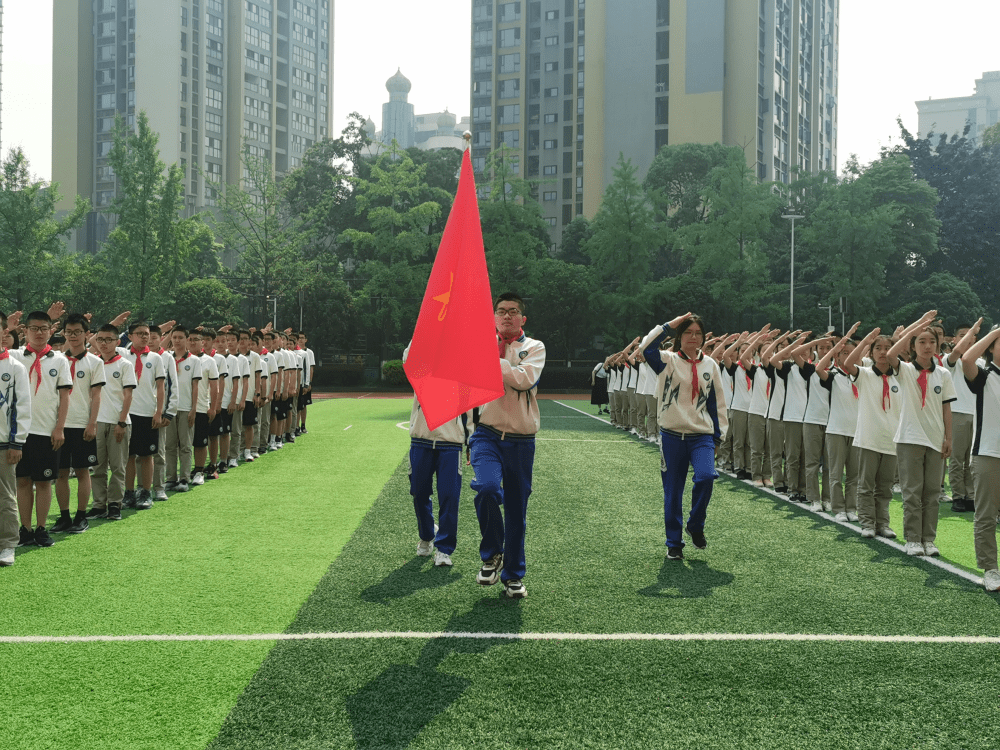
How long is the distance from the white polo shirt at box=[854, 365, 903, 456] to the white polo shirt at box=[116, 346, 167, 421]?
756 cm

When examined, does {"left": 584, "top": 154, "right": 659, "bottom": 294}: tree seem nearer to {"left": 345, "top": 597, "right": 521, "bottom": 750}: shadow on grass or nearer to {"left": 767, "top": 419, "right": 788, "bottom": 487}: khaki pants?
{"left": 767, "top": 419, "right": 788, "bottom": 487}: khaki pants

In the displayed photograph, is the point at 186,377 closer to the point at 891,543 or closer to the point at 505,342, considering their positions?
the point at 505,342

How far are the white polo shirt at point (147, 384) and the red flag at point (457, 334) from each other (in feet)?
17.1

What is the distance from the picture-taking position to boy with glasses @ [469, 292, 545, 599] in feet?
20.0

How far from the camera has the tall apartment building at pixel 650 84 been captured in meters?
69.0

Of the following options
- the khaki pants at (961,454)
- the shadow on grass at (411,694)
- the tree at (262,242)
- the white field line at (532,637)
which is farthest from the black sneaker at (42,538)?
the tree at (262,242)

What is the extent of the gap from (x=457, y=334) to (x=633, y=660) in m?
2.33

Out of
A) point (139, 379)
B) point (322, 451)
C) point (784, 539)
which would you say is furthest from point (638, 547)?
point (322, 451)

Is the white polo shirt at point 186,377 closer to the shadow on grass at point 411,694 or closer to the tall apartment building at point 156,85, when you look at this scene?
the shadow on grass at point 411,694

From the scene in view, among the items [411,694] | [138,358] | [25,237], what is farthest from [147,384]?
[25,237]

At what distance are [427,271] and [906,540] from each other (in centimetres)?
3896

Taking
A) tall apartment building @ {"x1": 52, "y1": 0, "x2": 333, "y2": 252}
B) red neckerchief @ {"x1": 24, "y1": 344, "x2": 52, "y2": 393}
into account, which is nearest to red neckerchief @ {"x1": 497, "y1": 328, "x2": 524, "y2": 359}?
red neckerchief @ {"x1": 24, "y1": 344, "x2": 52, "y2": 393}

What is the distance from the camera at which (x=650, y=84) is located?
72.8 meters

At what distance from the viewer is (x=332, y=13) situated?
108562 millimetres
